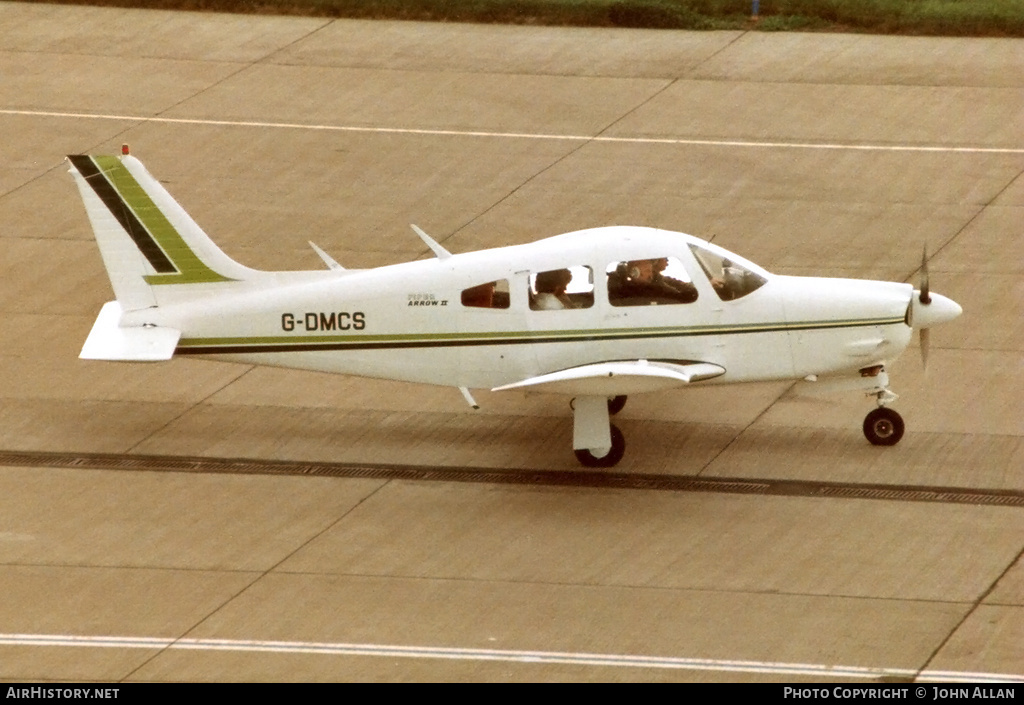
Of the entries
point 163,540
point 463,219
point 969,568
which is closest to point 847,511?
point 969,568

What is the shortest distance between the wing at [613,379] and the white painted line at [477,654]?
117 inches

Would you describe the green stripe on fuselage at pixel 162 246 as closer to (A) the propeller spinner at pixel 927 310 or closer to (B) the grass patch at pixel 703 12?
(A) the propeller spinner at pixel 927 310

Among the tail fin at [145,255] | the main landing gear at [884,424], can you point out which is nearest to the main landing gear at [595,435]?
the main landing gear at [884,424]

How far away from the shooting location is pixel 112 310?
55.5ft

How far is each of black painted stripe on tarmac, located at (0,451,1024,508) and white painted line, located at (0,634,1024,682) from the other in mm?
2936

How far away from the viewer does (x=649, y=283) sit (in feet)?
52.4

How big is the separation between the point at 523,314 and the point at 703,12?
572 inches

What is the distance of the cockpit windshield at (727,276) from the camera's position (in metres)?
16.0

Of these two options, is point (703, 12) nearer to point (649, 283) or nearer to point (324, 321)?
point (649, 283)

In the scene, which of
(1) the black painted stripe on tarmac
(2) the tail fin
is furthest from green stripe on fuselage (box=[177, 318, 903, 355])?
(1) the black painted stripe on tarmac

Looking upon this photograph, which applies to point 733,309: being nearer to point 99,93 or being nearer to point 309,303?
point 309,303

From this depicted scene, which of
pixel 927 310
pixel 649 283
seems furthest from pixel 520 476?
pixel 927 310

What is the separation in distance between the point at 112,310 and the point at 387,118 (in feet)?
30.9

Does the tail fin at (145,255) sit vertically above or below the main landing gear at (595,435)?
above
